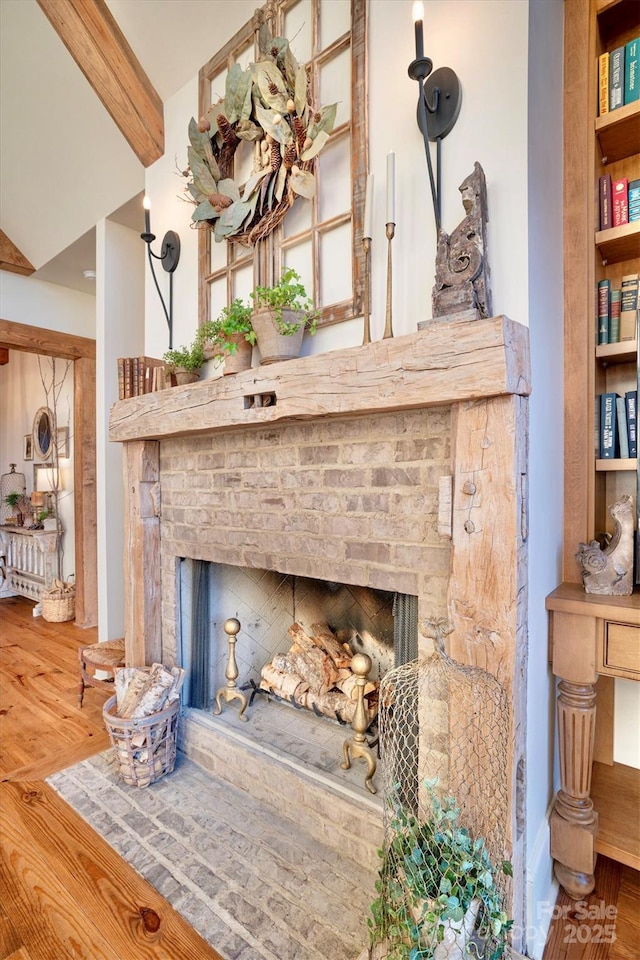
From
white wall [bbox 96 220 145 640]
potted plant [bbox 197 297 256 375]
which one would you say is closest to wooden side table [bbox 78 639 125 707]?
white wall [bbox 96 220 145 640]

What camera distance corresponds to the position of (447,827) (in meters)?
1.15

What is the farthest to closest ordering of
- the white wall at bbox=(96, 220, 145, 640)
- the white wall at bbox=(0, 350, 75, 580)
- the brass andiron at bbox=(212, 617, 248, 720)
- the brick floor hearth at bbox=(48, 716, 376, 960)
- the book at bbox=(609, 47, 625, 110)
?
the white wall at bbox=(0, 350, 75, 580) < the white wall at bbox=(96, 220, 145, 640) < the brass andiron at bbox=(212, 617, 248, 720) < the book at bbox=(609, 47, 625, 110) < the brick floor hearth at bbox=(48, 716, 376, 960)

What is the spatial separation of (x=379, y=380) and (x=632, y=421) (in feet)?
3.02

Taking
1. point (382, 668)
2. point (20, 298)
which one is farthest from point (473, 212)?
point (20, 298)

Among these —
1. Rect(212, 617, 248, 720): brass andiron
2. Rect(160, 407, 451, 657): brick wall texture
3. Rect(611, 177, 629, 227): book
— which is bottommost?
Rect(212, 617, 248, 720): brass andiron

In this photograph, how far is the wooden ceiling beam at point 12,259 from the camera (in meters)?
3.44

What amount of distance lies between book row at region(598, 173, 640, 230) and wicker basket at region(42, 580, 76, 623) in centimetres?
452

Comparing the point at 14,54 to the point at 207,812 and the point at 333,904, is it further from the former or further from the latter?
the point at 333,904

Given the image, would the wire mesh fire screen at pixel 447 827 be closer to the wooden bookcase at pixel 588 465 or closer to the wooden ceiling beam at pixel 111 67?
the wooden bookcase at pixel 588 465

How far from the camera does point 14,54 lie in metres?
2.53

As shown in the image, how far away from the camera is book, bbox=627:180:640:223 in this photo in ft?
5.13

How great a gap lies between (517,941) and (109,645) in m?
2.26

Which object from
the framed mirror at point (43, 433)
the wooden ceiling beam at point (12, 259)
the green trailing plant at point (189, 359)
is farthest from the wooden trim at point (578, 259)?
the framed mirror at point (43, 433)

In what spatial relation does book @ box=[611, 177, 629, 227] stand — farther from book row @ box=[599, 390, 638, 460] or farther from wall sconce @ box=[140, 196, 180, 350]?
wall sconce @ box=[140, 196, 180, 350]
